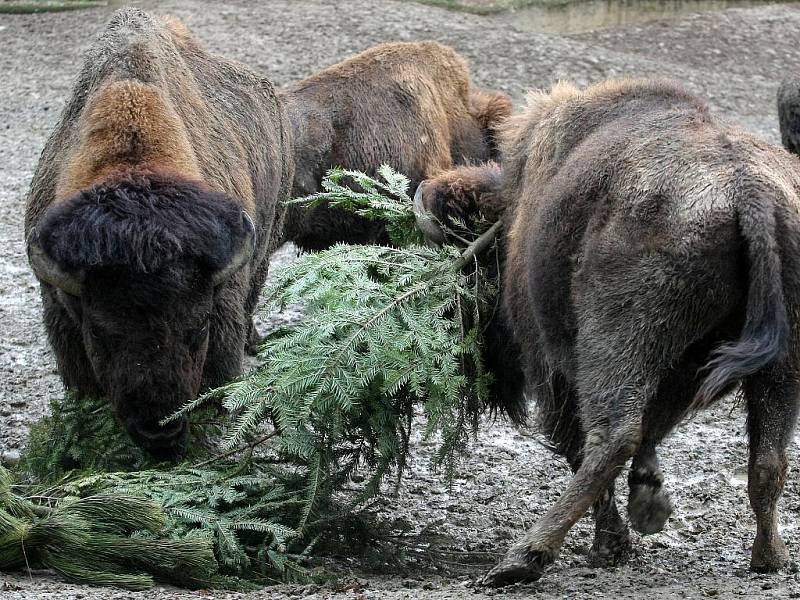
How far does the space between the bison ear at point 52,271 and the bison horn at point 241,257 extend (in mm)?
558

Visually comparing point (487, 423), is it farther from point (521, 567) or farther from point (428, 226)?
point (521, 567)

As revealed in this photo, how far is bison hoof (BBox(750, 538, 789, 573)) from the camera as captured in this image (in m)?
4.37

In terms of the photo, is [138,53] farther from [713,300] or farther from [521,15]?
[521,15]

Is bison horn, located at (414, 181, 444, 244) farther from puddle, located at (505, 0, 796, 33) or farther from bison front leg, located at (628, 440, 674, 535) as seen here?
puddle, located at (505, 0, 796, 33)

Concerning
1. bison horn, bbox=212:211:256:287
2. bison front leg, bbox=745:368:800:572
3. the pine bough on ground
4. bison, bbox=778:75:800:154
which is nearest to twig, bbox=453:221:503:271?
the pine bough on ground

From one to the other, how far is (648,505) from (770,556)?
19.3 inches

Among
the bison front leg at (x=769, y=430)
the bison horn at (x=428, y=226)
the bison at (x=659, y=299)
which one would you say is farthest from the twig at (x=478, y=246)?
the bison front leg at (x=769, y=430)

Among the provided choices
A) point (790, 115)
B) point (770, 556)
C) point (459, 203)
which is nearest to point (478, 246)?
point (459, 203)

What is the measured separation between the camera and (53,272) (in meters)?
4.93

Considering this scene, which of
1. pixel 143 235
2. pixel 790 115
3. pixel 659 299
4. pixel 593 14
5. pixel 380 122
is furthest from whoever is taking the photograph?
pixel 593 14

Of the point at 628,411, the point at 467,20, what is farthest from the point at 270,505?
the point at 467,20

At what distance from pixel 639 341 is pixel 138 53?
9.85 feet

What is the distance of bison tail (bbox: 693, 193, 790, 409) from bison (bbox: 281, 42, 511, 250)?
16.1ft

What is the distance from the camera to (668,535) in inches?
216
